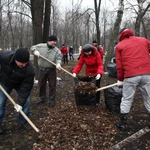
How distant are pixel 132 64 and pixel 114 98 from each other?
3.46 ft

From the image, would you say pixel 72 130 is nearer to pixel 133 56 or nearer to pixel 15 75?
pixel 15 75

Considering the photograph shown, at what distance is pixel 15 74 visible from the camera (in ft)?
11.5

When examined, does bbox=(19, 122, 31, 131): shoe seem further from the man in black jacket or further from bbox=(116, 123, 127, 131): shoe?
bbox=(116, 123, 127, 131): shoe

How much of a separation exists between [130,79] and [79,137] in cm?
132

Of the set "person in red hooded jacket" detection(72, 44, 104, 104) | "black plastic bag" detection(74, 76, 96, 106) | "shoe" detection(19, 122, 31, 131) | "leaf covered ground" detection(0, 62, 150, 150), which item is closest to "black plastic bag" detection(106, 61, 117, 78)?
"leaf covered ground" detection(0, 62, 150, 150)

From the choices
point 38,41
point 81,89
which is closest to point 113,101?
point 81,89

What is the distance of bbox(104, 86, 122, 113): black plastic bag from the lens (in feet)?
14.6

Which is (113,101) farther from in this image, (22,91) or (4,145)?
(4,145)

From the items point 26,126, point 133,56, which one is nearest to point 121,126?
point 133,56

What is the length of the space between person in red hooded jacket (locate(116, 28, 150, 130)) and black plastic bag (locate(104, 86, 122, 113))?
58 centimetres

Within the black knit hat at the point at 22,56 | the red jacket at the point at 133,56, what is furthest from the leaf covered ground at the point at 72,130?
the black knit hat at the point at 22,56

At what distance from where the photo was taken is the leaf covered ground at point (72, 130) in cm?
341

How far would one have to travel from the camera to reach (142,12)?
15570 mm

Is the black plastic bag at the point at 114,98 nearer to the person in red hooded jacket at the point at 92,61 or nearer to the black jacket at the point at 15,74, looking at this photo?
the person in red hooded jacket at the point at 92,61
